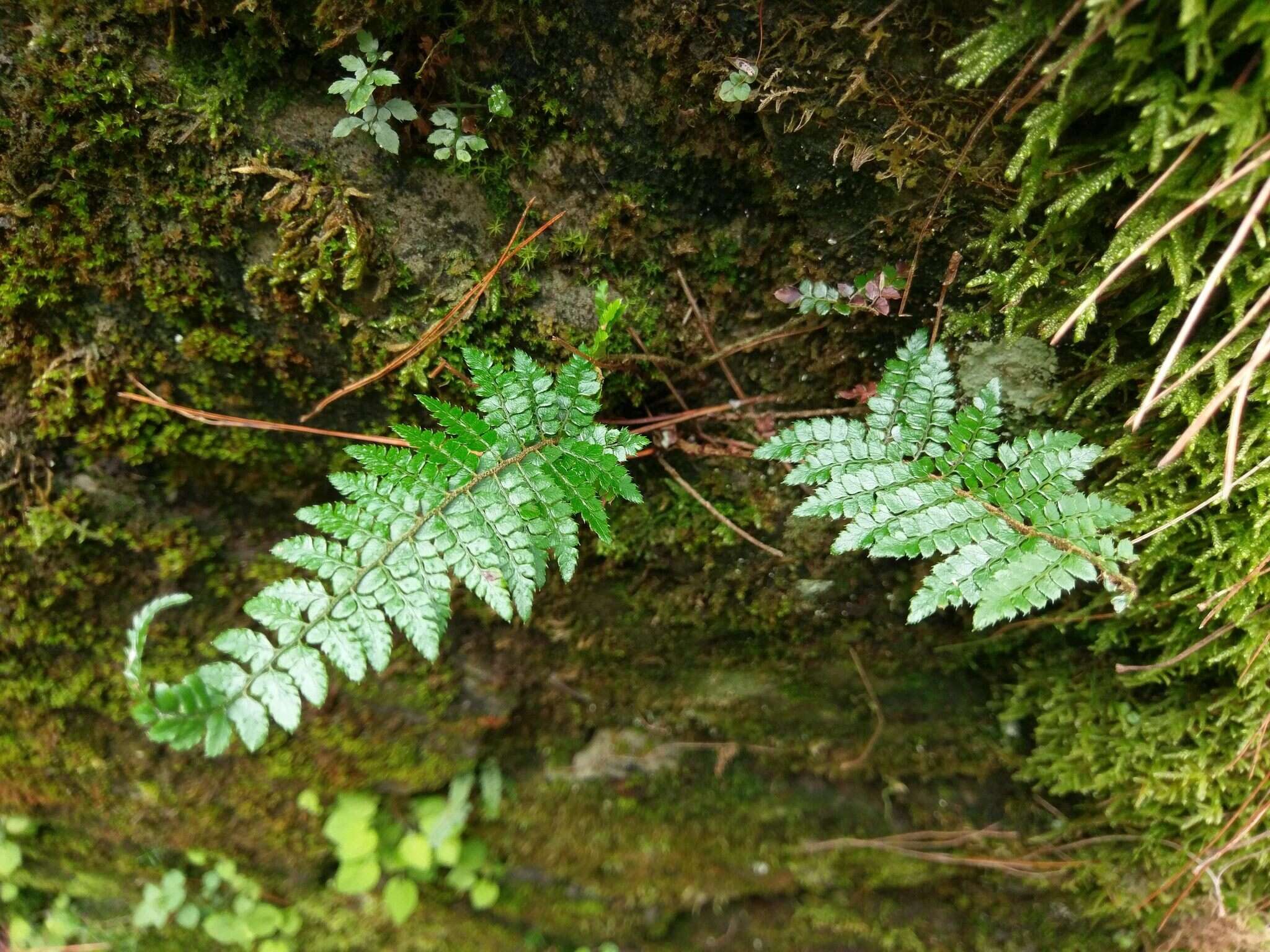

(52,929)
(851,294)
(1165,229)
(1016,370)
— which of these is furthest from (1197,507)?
(52,929)

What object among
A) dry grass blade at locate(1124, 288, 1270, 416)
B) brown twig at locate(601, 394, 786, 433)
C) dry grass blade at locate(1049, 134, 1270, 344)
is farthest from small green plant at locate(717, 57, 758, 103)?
dry grass blade at locate(1124, 288, 1270, 416)

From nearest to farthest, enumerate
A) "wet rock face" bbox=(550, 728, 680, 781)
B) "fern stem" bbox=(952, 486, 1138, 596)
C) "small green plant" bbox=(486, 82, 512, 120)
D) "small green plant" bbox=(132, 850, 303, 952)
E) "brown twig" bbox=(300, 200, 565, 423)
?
"fern stem" bbox=(952, 486, 1138, 596) → "small green plant" bbox=(486, 82, 512, 120) → "brown twig" bbox=(300, 200, 565, 423) → "wet rock face" bbox=(550, 728, 680, 781) → "small green plant" bbox=(132, 850, 303, 952)

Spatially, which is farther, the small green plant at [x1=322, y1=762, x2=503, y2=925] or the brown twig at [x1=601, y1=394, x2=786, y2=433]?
the small green plant at [x1=322, y1=762, x2=503, y2=925]

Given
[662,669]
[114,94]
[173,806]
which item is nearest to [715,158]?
[114,94]

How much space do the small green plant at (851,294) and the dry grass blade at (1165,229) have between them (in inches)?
19.5

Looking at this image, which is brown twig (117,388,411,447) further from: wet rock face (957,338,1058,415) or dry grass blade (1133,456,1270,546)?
dry grass blade (1133,456,1270,546)

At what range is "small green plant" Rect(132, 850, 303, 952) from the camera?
3.90 m

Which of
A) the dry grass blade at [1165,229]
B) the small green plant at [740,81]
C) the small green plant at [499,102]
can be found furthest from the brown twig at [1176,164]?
the small green plant at [499,102]

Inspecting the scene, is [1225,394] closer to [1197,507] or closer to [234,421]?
[1197,507]

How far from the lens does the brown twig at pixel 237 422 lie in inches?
104

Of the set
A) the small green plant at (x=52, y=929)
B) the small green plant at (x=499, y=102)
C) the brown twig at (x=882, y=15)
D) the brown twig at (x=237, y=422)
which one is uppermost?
the brown twig at (x=882, y=15)

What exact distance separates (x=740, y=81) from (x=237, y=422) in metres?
2.17

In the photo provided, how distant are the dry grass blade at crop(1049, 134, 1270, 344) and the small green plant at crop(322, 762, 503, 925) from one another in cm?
336

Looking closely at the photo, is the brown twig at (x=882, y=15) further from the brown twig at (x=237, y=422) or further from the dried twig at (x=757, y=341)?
the brown twig at (x=237, y=422)
